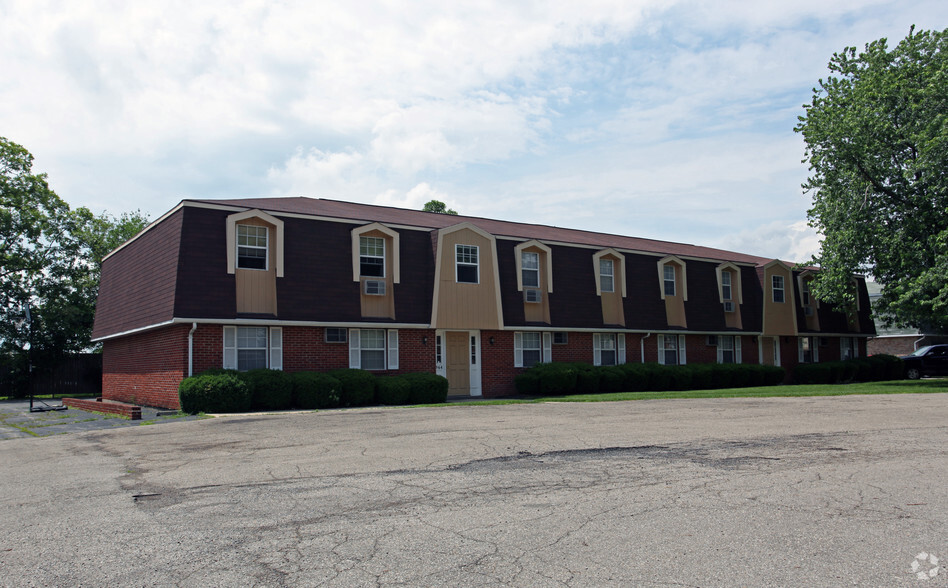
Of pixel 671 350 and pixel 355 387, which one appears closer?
pixel 355 387

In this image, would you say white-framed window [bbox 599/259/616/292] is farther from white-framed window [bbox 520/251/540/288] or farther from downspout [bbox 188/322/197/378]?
downspout [bbox 188/322/197/378]

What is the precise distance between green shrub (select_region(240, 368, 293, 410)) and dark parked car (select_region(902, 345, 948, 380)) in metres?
32.7

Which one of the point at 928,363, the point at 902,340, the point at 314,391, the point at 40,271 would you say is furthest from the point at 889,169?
the point at 40,271

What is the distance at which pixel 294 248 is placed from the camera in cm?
2161

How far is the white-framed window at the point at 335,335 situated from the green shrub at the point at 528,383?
662 cm

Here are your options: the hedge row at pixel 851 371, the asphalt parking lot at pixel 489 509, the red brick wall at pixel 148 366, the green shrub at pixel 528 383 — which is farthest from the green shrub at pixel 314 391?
the hedge row at pixel 851 371

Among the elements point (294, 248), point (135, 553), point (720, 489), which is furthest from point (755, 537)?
point (294, 248)

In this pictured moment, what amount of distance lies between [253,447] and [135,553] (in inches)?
226

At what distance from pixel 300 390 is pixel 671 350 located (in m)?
17.4

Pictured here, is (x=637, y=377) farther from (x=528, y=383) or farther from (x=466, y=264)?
(x=466, y=264)

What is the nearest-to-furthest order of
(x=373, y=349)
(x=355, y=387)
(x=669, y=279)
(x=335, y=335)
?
(x=355, y=387) → (x=335, y=335) → (x=373, y=349) → (x=669, y=279)

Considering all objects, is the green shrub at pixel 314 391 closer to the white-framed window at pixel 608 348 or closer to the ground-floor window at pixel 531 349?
the ground-floor window at pixel 531 349

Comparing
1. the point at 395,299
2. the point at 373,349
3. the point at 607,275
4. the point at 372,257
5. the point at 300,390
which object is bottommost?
the point at 300,390

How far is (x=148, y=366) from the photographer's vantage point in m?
23.1
